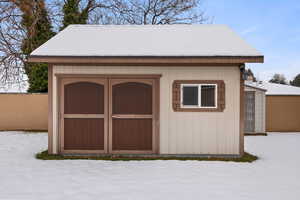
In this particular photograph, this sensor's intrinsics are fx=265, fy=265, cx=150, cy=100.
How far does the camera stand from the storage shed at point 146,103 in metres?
7.05

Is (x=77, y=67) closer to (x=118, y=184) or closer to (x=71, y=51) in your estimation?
(x=71, y=51)

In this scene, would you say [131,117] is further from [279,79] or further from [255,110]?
[279,79]

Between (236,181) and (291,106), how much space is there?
9899 mm

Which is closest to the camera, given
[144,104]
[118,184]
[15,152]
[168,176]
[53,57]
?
[118,184]

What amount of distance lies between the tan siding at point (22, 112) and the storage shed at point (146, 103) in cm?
654

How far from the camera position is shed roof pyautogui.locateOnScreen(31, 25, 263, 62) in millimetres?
6820

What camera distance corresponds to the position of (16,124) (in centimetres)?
1304

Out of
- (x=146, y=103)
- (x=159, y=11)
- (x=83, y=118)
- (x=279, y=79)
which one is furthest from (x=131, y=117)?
(x=279, y=79)

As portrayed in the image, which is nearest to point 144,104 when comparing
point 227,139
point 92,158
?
point 92,158

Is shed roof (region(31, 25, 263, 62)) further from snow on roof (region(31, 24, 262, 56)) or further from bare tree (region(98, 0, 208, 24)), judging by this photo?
bare tree (region(98, 0, 208, 24))

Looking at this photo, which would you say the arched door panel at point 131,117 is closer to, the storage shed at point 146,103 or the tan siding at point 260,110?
the storage shed at point 146,103

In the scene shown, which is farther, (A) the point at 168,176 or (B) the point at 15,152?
(B) the point at 15,152

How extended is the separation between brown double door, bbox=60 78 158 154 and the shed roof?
820 mm

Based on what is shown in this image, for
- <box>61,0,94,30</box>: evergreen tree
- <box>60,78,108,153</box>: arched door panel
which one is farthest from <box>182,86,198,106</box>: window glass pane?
<box>61,0,94,30</box>: evergreen tree
